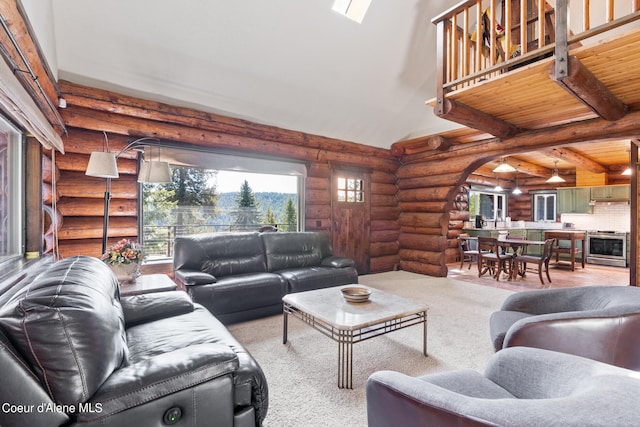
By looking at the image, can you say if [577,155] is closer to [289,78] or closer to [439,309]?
[439,309]

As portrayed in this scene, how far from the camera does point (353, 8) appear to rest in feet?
12.2

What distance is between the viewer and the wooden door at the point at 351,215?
18.2 ft

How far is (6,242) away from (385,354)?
3461 mm

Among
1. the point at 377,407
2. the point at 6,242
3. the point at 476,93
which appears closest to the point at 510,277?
the point at 476,93

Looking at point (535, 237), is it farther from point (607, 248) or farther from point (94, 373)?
point (94, 373)

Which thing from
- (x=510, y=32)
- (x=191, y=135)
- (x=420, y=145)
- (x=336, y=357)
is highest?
(x=510, y=32)

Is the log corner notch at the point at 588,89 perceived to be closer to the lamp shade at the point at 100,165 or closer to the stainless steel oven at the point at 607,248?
the lamp shade at the point at 100,165

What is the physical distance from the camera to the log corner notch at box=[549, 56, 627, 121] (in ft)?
7.94

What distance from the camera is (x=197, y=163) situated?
4.04 meters

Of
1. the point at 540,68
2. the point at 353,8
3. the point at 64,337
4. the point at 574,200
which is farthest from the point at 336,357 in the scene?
the point at 574,200

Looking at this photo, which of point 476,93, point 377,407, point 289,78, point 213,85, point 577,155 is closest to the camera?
point 377,407

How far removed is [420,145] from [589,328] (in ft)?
15.8

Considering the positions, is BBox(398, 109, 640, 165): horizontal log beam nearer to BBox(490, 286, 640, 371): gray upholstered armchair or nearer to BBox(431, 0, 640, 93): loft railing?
BBox(431, 0, 640, 93): loft railing

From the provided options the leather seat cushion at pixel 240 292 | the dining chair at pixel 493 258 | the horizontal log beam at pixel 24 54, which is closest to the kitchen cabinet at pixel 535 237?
the dining chair at pixel 493 258
